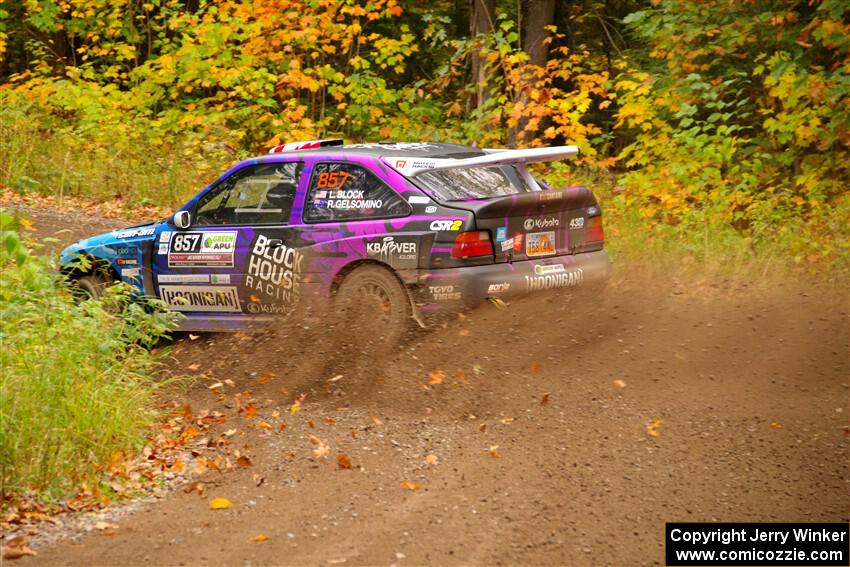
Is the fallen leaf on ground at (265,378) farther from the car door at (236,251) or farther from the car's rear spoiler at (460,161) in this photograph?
the car's rear spoiler at (460,161)

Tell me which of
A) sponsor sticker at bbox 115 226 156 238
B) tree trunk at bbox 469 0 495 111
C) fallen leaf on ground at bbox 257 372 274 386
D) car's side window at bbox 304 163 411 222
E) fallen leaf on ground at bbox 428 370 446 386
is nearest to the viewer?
fallen leaf on ground at bbox 428 370 446 386

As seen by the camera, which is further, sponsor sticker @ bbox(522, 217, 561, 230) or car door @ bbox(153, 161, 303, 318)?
car door @ bbox(153, 161, 303, 318)

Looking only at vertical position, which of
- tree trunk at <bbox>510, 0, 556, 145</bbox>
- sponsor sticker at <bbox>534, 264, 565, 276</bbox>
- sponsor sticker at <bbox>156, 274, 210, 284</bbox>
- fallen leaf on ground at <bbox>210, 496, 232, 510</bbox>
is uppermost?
tree trunk at <bbox>510, 0, 556, 145</bbox>

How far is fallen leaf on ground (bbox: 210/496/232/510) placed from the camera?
17.6 feet

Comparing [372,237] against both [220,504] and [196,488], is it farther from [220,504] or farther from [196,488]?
[220,504]

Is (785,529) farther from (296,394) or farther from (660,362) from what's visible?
(296,394)

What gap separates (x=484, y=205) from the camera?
7.71 m

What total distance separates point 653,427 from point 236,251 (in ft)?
12.7

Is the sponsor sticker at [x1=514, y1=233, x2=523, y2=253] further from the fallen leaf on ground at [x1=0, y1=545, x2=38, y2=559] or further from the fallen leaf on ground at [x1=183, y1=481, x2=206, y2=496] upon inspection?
the fallen leaf on ground at [x1=0, y1=545, x2=38, y2=559]

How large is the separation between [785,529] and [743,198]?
27.1 feet

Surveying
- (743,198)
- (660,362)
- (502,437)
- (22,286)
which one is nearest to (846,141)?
(743,198)

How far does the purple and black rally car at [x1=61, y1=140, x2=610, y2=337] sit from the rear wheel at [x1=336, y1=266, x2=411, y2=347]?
0.04ft

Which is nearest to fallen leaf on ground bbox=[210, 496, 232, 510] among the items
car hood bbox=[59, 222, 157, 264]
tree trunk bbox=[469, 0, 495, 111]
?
car hood bbox=[59, 222, 157, 264]

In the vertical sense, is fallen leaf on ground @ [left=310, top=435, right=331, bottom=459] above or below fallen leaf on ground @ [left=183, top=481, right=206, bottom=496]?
above
